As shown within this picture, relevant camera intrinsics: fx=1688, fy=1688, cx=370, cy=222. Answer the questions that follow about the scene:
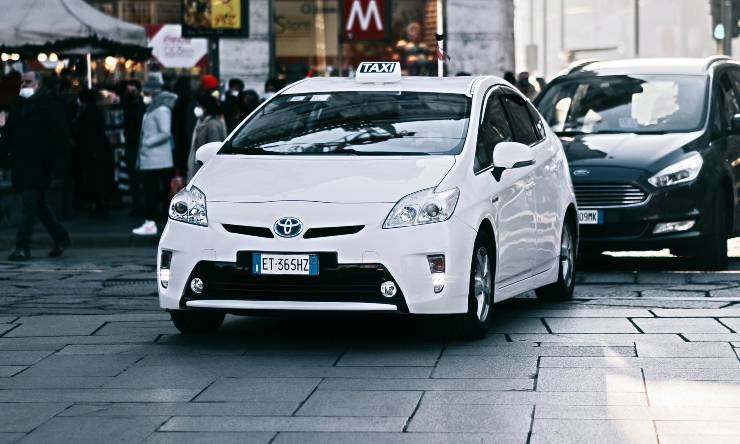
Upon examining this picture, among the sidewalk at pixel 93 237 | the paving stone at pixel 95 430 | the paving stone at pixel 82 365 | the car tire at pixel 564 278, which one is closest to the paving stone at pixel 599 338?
the car tire at pixel 564 278

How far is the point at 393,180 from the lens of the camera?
920 centimetres

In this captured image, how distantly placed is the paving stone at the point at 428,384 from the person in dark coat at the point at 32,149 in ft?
26.5

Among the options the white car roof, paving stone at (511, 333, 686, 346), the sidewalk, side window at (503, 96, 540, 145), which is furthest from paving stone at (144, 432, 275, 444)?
the sidewalk

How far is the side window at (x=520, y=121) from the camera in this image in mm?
10898

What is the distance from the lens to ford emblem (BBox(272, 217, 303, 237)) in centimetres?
895

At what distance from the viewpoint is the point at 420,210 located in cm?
902

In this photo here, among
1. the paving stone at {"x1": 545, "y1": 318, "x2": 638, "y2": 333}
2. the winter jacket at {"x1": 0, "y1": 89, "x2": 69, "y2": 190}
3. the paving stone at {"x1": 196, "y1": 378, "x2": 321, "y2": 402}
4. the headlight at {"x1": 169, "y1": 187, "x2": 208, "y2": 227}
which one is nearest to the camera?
the paving stone at {"x1": 196, "y1": 378, "x2": 321, "y2": 402}

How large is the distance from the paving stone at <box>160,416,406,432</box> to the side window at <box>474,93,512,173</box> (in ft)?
9.30

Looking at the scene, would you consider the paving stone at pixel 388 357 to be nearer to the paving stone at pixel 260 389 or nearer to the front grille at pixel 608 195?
the paving stone at pixel 260 389

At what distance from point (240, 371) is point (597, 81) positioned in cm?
699

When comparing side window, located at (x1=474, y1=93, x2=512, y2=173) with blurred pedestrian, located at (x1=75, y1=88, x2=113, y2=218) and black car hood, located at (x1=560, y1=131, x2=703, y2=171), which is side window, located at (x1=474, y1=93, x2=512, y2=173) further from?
blurred pedestrian, located at (x1=75, y1=88, x2=113, y2=218)

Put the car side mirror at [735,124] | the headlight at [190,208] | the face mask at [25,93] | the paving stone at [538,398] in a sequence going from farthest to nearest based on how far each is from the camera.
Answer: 1. the face mask at [25,93]
2. the car side mirror at [735,124]
3. the headlight at [190,208]
4. the paving stone at [538,398]

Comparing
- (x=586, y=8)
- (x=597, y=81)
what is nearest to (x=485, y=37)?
(x=586, y=8)

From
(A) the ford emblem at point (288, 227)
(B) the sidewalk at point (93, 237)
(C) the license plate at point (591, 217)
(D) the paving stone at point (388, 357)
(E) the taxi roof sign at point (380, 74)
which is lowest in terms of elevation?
(B) the sidewalk at point (93, 237)
